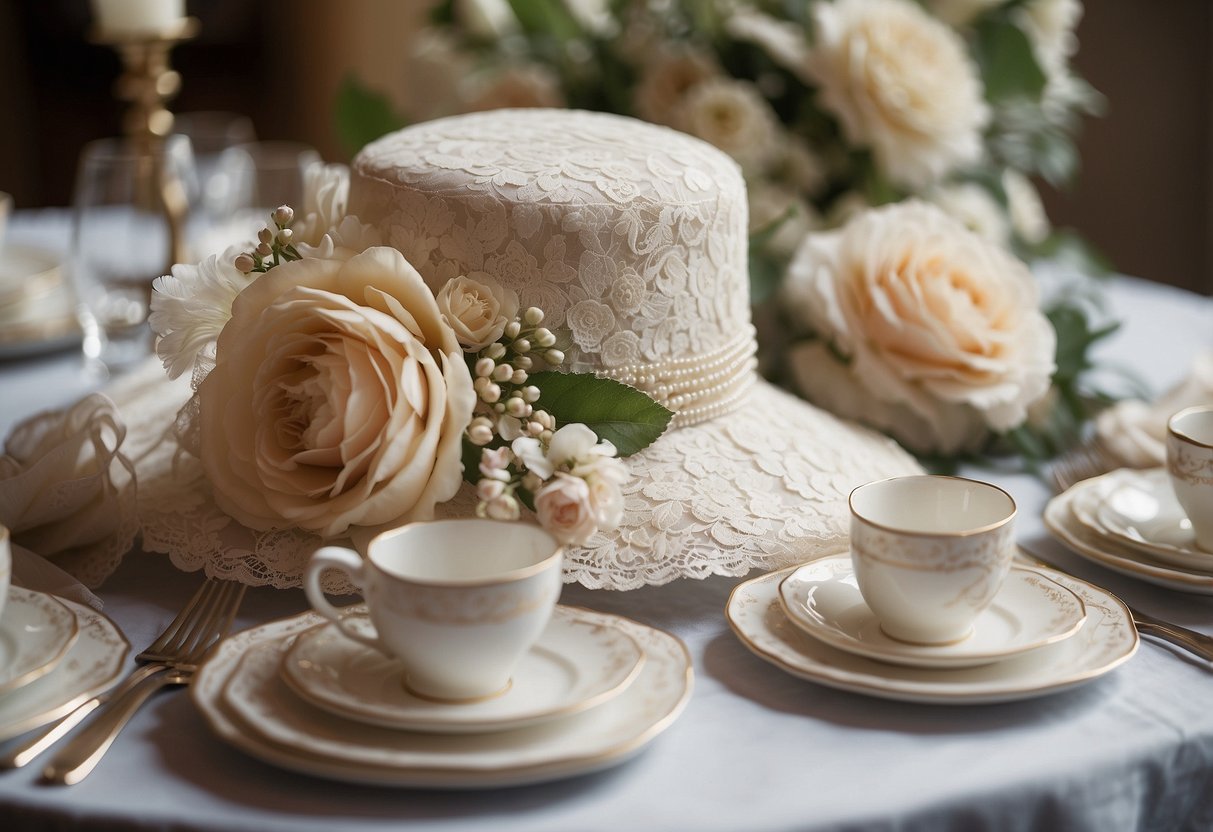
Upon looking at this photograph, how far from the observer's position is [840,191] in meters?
1.65

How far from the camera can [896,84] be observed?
1445 mm

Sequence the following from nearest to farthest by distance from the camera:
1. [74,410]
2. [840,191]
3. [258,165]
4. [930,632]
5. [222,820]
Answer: [222,820] → [930,632] → [74,410] → [840,191] → [258,165]

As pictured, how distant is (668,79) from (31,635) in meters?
1.08

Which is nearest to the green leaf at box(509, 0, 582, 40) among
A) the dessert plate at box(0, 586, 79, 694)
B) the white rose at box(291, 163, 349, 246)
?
the white rose at box(291, 163, 349, 246)

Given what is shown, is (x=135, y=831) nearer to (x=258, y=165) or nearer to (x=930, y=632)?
(x=930, y=632)

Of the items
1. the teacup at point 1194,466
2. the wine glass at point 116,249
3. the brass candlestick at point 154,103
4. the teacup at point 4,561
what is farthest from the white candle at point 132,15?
the teacup at point 1194,466

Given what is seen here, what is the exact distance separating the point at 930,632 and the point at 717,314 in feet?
1.16

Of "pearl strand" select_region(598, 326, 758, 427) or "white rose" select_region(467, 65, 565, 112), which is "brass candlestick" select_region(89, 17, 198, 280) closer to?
"white rose" select_region(467, 65, 565, 112)

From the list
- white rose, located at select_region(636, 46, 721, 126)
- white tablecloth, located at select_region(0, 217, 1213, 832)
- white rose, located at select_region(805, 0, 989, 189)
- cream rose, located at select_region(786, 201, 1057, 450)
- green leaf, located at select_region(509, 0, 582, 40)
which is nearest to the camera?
white tablecloth, located at select_region(0, 217, 1213, 832)

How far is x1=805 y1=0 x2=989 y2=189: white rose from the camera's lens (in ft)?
4.75

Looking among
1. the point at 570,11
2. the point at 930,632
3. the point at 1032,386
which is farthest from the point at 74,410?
the point at 570,11

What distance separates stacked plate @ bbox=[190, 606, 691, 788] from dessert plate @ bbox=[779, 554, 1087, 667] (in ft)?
0.36

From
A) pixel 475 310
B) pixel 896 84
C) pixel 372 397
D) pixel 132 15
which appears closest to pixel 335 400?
Answer: pixel 372 397

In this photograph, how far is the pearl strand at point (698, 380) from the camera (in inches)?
39.6
